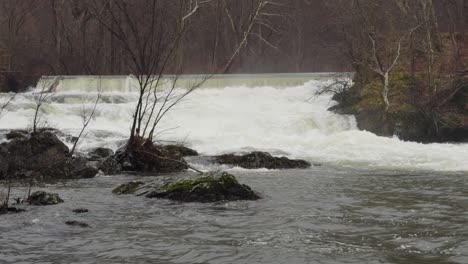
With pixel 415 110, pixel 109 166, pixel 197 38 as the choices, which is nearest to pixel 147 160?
pixel 109 166

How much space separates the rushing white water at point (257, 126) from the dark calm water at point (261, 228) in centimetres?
523

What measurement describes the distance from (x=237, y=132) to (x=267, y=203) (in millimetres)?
12420

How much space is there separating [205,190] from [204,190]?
0.06 ft

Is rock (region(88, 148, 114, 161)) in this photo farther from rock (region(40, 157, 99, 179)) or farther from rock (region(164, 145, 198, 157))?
rock (region(40, 157, 99, 179))

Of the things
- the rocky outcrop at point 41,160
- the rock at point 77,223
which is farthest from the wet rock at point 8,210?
the rocky outcrop at point 41,160

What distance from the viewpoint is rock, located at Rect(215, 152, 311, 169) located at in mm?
14781

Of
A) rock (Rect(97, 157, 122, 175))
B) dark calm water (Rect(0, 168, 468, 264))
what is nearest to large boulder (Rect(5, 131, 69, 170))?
rock (Rect(97, 157, 122, 175))

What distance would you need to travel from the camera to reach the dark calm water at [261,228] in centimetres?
614

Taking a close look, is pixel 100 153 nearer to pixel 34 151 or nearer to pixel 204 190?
pixel 34 151

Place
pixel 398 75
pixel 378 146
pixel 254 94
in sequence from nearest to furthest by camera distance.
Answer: pixel 378 146 → pixel 398 75 → pixel 254 94

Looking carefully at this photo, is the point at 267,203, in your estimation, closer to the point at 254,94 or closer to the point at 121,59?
the point at 254,94

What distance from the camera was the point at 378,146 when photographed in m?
18.0

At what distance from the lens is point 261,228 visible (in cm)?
754

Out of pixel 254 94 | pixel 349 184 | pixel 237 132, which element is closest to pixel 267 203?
pixel 349 184
